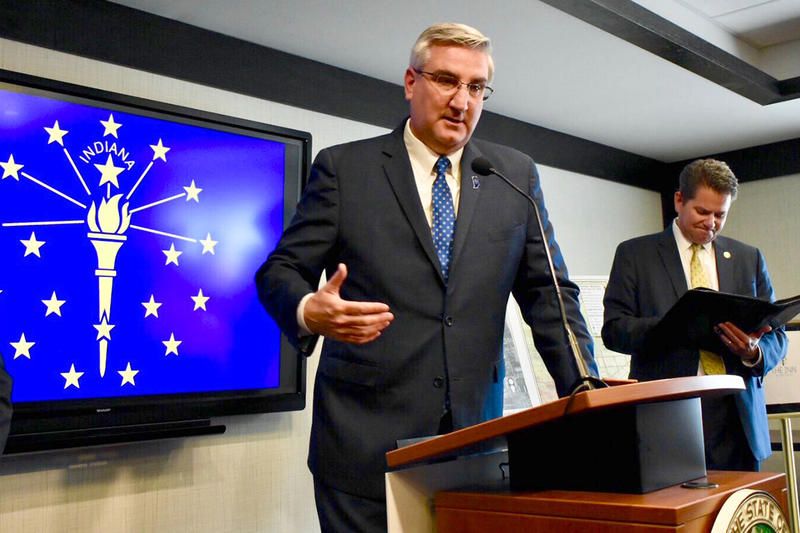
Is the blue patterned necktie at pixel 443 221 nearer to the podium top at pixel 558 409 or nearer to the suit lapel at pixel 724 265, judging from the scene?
the podium top at pixel 558 409

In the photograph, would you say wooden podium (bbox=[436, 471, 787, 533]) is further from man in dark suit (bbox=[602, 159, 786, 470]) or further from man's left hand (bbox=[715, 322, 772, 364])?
man in dark suit (bbox=[602, 159, 786, 470])

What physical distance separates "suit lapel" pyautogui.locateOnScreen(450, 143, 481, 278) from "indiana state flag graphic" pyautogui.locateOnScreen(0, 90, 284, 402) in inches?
61.4

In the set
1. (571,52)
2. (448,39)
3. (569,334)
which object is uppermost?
(571,52)

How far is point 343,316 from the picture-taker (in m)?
1.23

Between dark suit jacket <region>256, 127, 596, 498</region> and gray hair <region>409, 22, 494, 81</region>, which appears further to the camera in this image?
gray hair <region>409, 22, 494, 81</region>

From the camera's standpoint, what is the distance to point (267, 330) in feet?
10.3

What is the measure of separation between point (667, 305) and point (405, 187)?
159cm

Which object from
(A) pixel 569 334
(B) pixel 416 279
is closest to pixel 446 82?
(B) pixel 416 279

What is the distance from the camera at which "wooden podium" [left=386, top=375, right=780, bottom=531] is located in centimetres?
103

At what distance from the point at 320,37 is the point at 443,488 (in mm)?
2492

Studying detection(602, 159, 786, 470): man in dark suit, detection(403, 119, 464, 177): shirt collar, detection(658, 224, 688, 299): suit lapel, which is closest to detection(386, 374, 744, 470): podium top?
detection(403, 119, 464, 177): shirt collar

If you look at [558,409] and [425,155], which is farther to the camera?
[425,155]

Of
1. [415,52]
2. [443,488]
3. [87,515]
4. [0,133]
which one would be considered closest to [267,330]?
[87,515]

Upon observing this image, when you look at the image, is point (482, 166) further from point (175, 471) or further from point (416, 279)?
point (175, 471)
